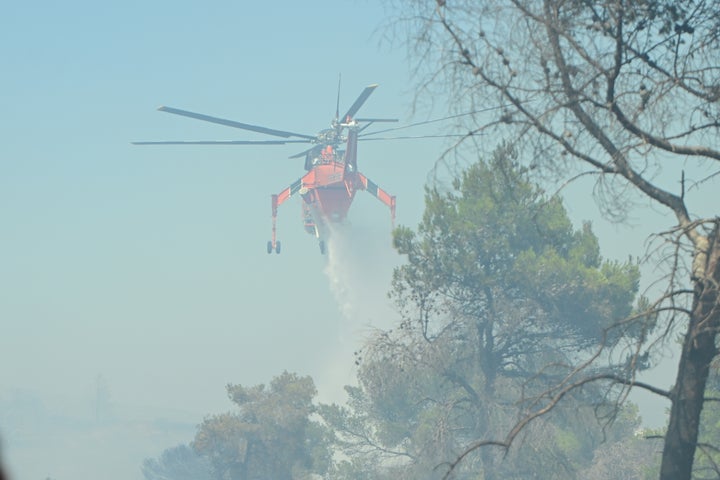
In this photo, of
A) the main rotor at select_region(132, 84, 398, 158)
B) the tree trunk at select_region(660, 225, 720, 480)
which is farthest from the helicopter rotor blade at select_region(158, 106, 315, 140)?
the tree trunk at select_region(660, 225, 720, 480)

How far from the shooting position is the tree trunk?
6238 millimetres

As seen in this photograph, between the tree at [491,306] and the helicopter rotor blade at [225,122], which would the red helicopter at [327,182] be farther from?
the tree at [491,306]

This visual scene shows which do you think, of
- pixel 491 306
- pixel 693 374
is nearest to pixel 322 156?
pixel 491 306

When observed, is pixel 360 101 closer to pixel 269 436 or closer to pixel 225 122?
pixel 225 122

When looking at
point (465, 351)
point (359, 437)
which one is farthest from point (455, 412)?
point (359, 437)

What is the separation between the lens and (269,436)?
53.4m

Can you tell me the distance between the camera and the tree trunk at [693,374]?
6238 millimetres

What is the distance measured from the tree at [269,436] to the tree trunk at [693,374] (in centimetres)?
4541

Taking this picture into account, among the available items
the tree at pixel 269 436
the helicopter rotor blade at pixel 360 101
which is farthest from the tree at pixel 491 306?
the helicopter rotor blade at pixel 360 101

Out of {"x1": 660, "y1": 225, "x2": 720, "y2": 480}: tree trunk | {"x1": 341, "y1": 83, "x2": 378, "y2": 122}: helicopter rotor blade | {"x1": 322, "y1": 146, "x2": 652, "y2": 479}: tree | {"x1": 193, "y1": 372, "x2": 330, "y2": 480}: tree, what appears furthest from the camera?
{"x1": 341, "y1": 83, "x2": 378, "y2": 122}: helicopter rotor blade

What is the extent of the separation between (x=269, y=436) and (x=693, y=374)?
48170 mm

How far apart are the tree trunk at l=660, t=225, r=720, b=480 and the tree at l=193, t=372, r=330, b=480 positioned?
45408mm

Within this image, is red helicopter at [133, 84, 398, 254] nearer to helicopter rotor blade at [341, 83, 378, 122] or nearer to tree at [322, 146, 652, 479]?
helicopter rotor blade at [341, 83, 378, 122]

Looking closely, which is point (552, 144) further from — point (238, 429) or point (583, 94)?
point (238, 429)
